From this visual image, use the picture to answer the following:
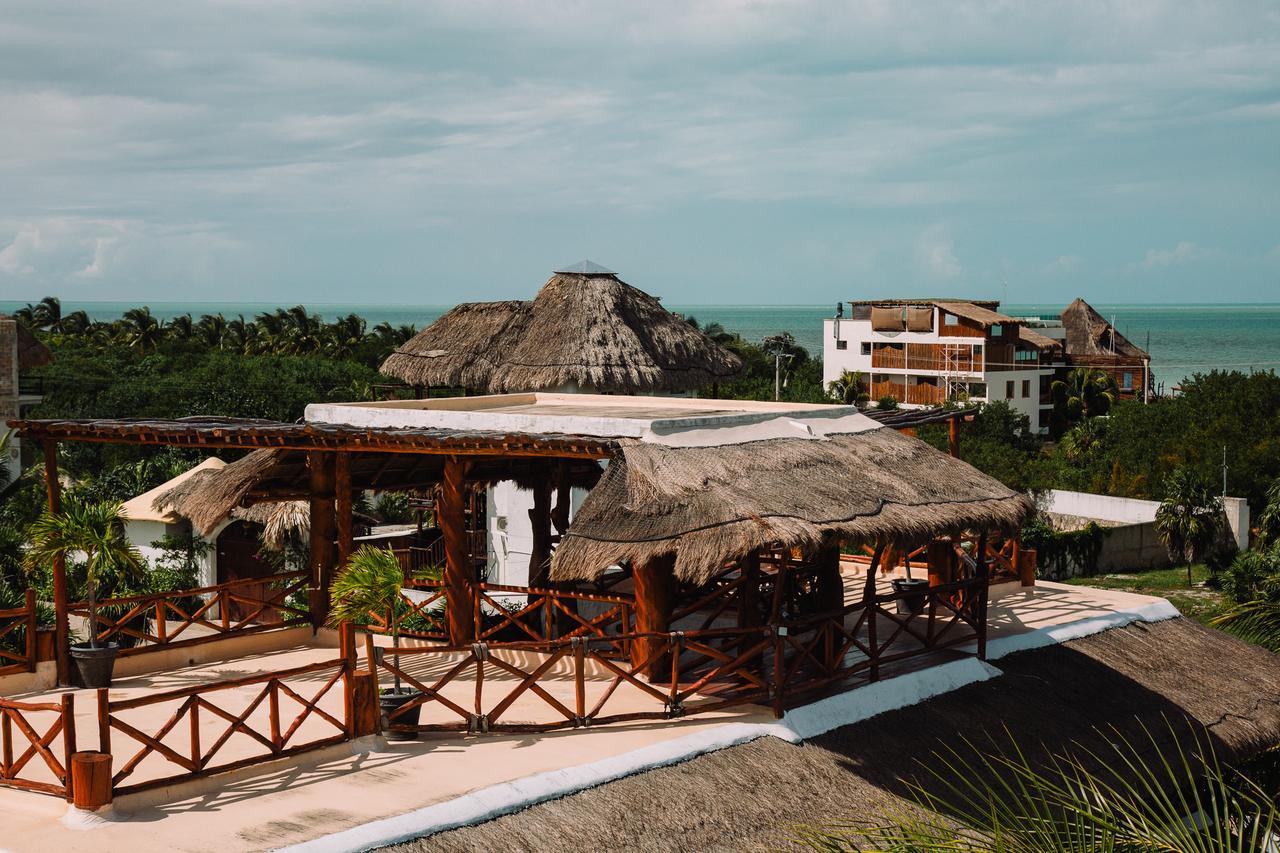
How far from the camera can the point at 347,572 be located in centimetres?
1158

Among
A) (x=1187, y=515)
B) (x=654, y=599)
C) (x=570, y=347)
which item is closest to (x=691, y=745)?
(x=654, y=599)

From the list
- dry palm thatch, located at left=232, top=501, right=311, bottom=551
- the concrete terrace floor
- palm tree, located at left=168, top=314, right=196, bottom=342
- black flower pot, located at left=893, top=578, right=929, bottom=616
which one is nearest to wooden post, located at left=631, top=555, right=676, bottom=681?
the concrete terrace floor

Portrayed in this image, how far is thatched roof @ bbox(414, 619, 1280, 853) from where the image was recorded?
9.30 m

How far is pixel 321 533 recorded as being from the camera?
14.8m

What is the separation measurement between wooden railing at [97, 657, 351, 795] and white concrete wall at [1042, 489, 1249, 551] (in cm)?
3094

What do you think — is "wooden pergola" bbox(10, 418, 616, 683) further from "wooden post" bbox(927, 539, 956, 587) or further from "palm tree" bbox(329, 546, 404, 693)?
"wooden post" bbox(927, 539, 956, 587)

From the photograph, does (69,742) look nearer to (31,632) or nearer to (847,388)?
(31,632)

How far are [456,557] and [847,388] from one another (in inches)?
1914

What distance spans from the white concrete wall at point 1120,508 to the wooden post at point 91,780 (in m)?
33.2

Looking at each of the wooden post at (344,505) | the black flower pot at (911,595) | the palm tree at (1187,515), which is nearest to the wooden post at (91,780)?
the wooden post at (344,505)

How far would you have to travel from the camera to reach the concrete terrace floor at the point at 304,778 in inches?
332

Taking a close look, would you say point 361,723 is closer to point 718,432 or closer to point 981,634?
point 718,432

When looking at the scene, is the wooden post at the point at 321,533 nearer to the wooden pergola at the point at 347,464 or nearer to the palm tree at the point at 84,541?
the wooden pergola at the point at 347,464

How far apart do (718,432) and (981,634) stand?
3463 mm
